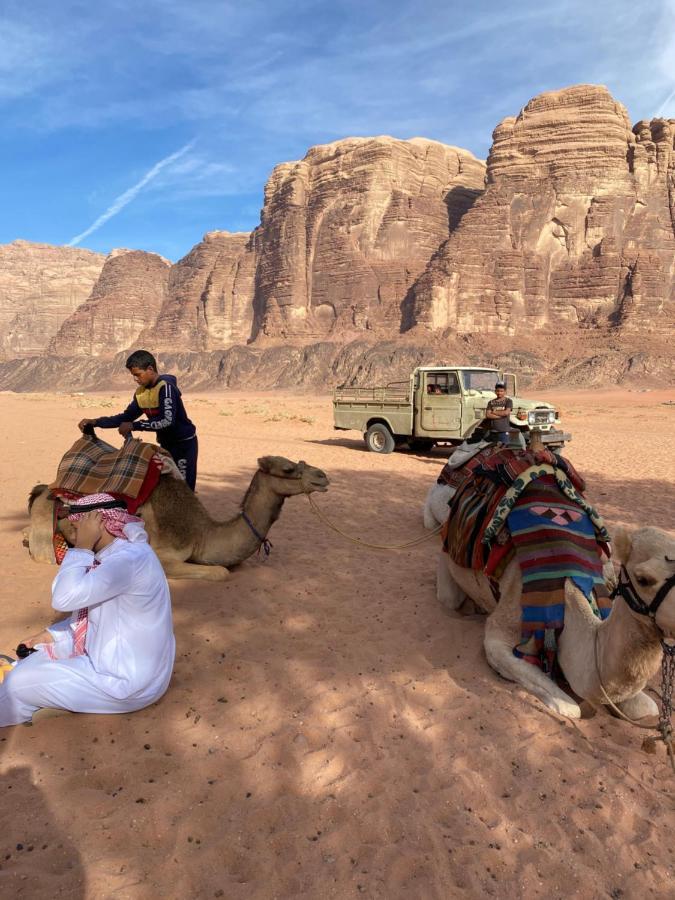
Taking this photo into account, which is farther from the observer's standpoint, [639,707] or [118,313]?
[118,313]

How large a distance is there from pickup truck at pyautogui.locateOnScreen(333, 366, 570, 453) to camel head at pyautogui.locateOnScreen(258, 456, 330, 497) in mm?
9018

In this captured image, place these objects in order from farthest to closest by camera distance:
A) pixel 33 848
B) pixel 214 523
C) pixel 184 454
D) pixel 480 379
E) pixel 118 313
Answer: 1. pixel 118 313
2. pixel 480 379
3. pixel 184 454
4. pixel 214 523
5. pixel 33 848

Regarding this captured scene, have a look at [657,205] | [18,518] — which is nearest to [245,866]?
[18,518]

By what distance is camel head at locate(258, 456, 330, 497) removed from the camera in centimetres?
573

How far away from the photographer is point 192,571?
5.68 metres

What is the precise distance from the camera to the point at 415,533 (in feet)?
27.5

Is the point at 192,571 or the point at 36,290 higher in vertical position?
the point at 36,290

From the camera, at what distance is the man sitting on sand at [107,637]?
3.15 meters

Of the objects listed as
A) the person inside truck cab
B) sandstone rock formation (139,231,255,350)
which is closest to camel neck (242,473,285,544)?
the person inside truck cab

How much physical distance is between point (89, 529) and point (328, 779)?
1.81 meters

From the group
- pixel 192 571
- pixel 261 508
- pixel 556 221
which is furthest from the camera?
pixel 556 221

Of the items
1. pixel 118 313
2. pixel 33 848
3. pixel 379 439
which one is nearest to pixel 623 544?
pixel 33 848

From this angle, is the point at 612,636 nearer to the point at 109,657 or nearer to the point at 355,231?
the point at 109,657

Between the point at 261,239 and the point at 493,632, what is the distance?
96313 millimetres
